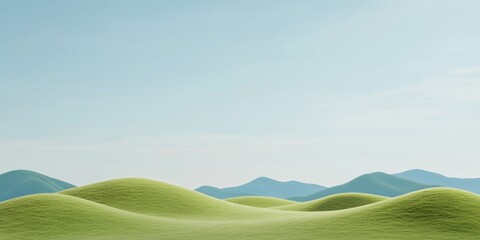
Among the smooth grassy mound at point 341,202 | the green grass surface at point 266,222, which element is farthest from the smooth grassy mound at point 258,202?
the green grass surface at point 266,222

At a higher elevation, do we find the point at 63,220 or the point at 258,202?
the point at 258,202

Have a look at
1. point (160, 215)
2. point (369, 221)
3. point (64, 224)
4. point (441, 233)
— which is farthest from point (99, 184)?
point (441, 233)

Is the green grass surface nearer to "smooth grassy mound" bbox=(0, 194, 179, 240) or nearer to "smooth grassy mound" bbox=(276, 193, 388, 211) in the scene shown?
"smooth grassy mound" bbox=(0, 194, 179, 240)

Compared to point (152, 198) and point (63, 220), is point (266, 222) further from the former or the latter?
point (152, 198)

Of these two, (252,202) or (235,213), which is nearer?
(235,213)

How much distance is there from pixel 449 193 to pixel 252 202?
7475 centimetres

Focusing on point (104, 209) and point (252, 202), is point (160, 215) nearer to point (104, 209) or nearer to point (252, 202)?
point (104, 209)

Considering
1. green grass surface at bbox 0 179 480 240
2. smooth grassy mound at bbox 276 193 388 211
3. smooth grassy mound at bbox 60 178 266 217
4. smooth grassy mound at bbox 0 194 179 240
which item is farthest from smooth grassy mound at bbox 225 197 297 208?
smooth grassy mound at bbox 0 194 179 240

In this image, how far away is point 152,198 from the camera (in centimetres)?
6084

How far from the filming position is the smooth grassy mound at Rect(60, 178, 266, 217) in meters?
56.9

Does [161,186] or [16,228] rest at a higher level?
[161,186]

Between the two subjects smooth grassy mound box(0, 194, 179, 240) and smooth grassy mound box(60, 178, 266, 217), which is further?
smooth grassy mound box(60, 178, 266, 217)

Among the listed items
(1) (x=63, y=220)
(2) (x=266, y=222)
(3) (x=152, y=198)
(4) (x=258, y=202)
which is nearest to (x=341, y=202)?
(4) (x=258, y=202)

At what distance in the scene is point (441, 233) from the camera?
35.6 metres
